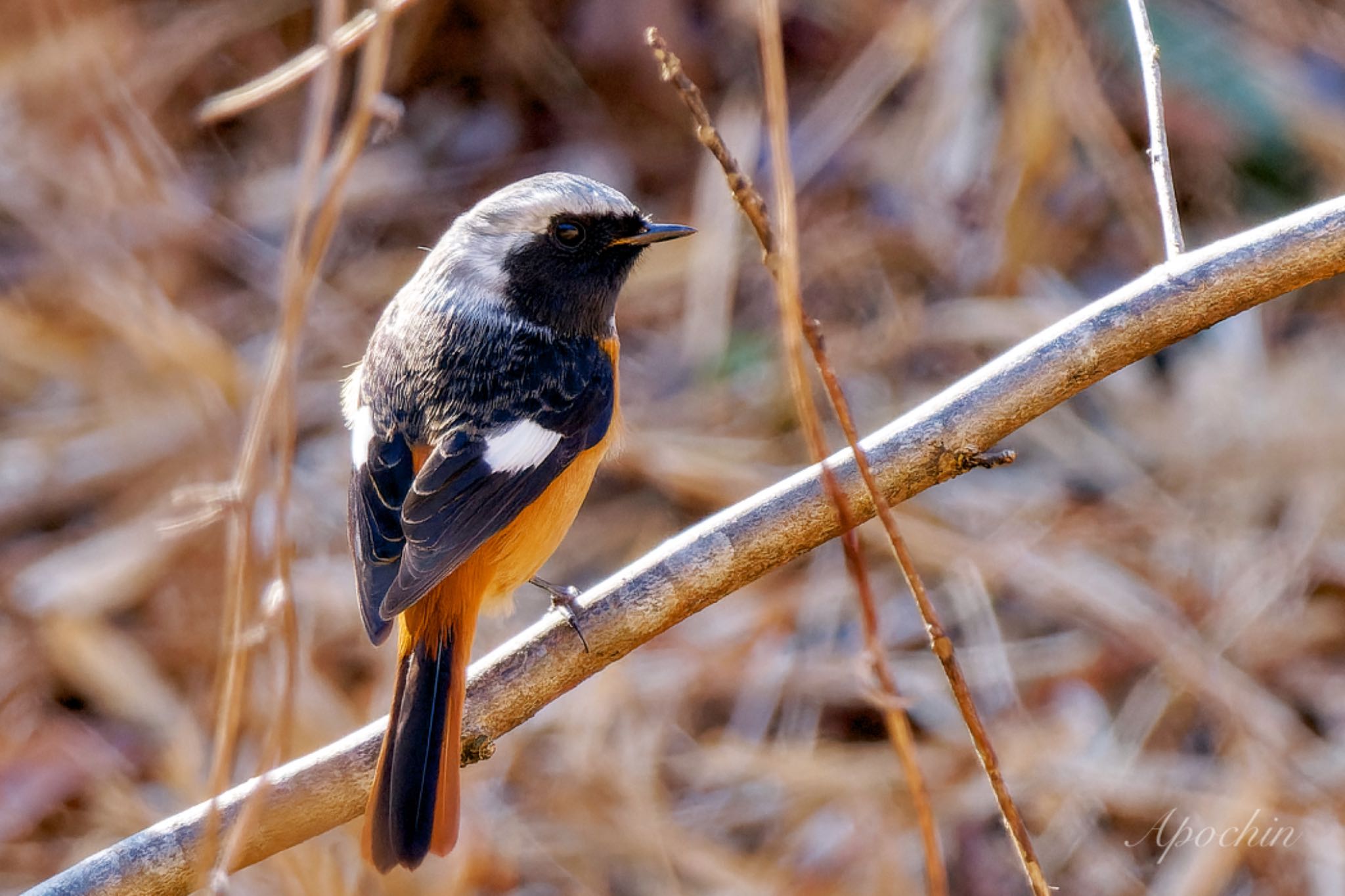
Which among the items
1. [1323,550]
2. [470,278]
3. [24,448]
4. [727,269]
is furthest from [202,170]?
[1323,550]

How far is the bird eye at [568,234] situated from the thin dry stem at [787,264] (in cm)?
160

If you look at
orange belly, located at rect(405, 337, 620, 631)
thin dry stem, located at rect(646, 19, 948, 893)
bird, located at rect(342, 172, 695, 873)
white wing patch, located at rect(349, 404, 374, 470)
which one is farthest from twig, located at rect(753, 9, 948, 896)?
white wing patch, located at rect(349, 404, 374, 470)

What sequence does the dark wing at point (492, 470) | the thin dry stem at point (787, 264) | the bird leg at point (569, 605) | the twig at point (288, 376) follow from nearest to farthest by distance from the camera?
the thin dry stem at point (787, 264) < the twig at point (288, 376) < the bird leg at point (569, 605) < the dark wing at point (492, 470)

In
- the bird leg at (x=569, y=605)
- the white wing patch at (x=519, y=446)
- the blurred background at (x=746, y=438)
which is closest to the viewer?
the bird leg at (x=569, y=605)

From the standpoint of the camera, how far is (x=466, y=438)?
307cm

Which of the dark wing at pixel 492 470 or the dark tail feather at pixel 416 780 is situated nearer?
the dark tail feather at pixel 416 780

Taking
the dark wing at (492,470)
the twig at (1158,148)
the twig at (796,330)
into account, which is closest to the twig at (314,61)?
the twig at (796,330)

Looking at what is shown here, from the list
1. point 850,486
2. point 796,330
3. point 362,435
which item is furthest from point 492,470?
point 796,330

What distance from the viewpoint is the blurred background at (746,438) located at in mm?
4453

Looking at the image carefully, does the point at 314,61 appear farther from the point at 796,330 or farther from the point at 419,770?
the point at 419,770

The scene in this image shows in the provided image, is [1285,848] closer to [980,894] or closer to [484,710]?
[980,894]

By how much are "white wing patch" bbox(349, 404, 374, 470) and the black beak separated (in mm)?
689

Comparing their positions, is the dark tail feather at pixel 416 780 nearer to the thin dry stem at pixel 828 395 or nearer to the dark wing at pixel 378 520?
the dark wing at pixel 378 520
